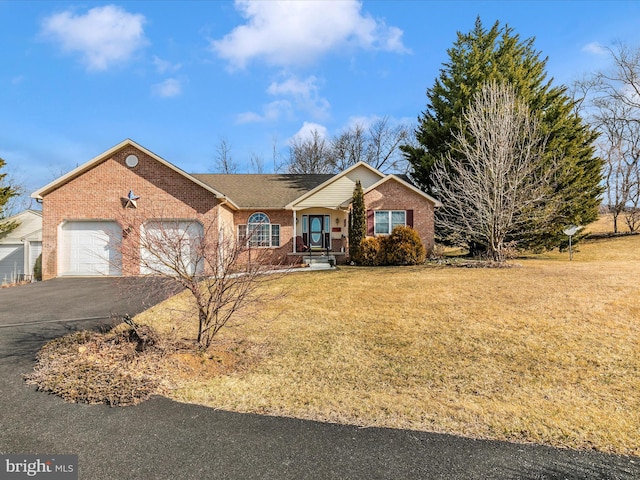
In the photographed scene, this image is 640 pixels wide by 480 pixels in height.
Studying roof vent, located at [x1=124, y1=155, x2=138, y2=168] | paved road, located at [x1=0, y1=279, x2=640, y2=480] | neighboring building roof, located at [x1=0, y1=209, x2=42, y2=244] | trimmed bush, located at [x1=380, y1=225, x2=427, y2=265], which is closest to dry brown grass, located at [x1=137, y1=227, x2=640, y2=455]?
paved road, located at [x1=0, y1=279, x2=640, y2=480]

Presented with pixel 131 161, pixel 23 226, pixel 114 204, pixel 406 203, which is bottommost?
pixel 23 226

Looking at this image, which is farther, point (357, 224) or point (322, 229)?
point (322, 229)

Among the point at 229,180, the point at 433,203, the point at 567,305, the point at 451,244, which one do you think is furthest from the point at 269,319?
the point at 451,244

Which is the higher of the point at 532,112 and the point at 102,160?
the point at 532,112

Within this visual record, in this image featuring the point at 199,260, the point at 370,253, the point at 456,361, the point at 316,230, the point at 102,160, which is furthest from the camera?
the point at 316,230

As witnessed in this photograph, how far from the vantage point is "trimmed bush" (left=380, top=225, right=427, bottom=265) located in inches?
623

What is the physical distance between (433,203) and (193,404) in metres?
16.2

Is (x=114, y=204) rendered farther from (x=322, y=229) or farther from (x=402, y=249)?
(x=402, y=249)

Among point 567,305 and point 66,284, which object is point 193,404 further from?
point 66,284

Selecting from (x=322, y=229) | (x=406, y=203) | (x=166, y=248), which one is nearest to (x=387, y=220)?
(x=406, y=203)

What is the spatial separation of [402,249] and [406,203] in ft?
10.9

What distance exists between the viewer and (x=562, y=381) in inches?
207

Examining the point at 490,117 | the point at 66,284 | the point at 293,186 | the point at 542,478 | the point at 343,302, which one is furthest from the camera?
the point at 293,186

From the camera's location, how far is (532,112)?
2000 cm
